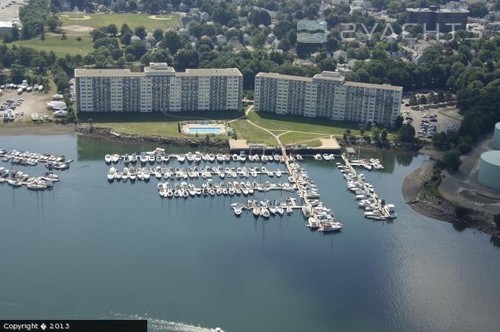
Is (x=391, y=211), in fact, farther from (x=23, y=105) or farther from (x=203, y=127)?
(x=23, y=105)

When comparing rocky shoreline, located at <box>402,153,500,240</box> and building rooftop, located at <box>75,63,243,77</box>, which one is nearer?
rocky shoreline, located at <box>402,153,500,240</box>

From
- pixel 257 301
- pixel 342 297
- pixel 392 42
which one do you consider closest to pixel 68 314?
pixel 257 301

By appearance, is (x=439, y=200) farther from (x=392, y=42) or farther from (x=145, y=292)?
(x=392, y=42)

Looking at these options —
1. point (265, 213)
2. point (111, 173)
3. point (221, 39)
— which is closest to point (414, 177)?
point (265, 213)

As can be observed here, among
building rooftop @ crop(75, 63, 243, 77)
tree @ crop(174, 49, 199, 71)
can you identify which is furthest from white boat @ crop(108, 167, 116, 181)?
tree @ crop(174, 49, 199, 71)

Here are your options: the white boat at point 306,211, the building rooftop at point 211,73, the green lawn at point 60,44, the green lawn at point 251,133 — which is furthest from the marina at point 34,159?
the green lawn at point 60,44

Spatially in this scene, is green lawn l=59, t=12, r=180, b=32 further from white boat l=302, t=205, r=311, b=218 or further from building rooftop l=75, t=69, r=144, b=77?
white boat l=302, t=205, r=311, b=218
